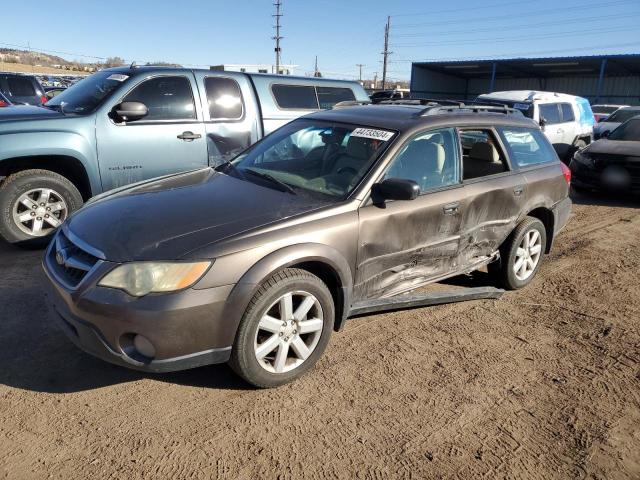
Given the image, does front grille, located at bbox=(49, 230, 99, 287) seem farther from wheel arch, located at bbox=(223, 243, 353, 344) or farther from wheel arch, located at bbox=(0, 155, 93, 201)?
wheel arch, located at bbox=(0, 155, 93, 201)

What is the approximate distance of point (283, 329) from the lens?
294 cm

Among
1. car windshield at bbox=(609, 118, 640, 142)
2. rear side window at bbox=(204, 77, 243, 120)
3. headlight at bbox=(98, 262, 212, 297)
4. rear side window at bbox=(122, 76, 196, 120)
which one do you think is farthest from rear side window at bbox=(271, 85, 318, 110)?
car windshield at bbox=(609, 118, 640, 142)

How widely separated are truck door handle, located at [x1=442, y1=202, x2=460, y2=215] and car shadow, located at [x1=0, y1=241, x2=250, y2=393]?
193cm

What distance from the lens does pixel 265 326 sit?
112 inches

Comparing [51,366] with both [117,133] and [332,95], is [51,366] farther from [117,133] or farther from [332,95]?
[332,95]

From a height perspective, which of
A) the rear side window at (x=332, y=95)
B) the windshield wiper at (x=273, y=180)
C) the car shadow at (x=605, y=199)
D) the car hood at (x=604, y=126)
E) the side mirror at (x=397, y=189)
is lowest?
the car shadow at (x=605, y=199)

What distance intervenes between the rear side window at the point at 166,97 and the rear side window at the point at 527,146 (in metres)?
3.51

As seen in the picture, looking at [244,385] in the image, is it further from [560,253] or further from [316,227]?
[560,253]

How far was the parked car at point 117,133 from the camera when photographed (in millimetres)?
4949

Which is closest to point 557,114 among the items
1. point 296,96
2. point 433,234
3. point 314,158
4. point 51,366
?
point 296,96

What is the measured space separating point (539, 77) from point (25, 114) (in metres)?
37.8

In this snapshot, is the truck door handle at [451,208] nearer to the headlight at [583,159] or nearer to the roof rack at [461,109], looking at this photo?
the roof rack at [461,109]

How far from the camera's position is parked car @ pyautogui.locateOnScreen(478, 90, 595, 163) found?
11219 millimetres

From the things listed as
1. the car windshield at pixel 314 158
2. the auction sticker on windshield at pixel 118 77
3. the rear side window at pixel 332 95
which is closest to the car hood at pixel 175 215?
the car windshield at pixel 314 158
